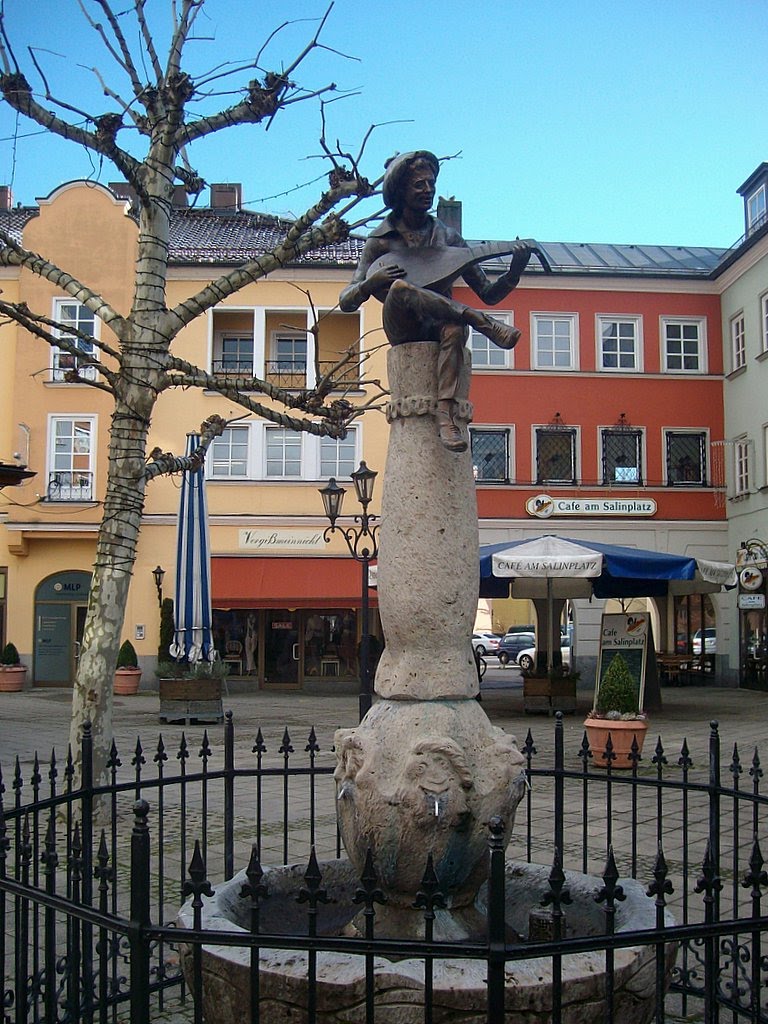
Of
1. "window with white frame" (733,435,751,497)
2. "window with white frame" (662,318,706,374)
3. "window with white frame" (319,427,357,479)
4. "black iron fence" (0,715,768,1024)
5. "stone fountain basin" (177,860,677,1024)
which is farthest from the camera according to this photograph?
"window with white frame" (662,318,706,374)

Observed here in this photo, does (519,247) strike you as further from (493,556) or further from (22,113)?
(493,556)

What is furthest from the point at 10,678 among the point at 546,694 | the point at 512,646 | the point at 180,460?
the point at 512,646

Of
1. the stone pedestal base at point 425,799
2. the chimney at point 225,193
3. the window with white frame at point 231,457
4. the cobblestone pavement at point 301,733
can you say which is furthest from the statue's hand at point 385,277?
the chimney at point 225,193

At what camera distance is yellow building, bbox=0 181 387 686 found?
82.7ft

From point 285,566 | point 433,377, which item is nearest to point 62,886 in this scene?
point 433,377

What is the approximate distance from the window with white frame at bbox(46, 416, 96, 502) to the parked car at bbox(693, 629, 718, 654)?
17.0m

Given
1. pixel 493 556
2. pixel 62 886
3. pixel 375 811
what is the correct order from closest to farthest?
pixel 375 811
pixel 62 886
pixel 493 556

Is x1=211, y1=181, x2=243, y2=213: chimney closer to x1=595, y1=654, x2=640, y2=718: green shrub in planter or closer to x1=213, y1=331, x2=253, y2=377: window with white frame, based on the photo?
x1=213, y1=331, x2=253, y2=377: window with white frame

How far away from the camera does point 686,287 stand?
26.4 m

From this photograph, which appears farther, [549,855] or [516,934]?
[549,855]

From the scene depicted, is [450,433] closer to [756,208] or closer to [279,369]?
[279,369]

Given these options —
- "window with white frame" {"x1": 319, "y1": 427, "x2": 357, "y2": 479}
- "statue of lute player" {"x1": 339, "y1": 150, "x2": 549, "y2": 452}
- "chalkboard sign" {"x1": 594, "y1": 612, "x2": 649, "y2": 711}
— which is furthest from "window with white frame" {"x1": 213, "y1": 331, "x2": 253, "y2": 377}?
"statue of lute player" {"x1": 339, "y1": 150, "x2": 549, "y2": 452}

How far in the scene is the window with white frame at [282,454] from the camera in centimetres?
2584

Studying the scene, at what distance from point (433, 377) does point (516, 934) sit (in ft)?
7.51
